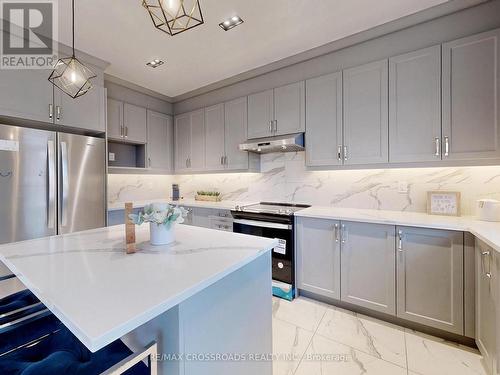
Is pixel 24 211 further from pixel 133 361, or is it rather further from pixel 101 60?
pixel 133 361

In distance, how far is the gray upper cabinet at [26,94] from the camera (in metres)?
2.10

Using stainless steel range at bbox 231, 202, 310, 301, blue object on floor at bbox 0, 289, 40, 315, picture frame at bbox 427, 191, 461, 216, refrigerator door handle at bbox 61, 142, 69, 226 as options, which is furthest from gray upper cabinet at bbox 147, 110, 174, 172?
picture frame at bbox 427, 191, 461, 216

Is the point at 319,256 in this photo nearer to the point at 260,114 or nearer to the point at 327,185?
the point at 327,185

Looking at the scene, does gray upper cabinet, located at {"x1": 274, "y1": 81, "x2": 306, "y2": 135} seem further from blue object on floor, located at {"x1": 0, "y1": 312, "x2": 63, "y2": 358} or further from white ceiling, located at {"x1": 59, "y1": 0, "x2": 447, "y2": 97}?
blue object on floor, located at {"x1": 0, "y1": 312, "x2": 63, "y2": 358}

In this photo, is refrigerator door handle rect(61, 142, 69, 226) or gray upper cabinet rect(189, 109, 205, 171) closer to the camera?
refrigerator door handle rect(61, 142, 69, 226)

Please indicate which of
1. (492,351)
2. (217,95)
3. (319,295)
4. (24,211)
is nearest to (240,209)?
(319,295)

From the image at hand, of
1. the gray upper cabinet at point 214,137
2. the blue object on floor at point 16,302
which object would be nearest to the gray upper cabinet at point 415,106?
the gray upper cabinet at point 214,137

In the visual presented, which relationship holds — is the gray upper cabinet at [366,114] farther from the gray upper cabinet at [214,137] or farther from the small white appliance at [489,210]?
the gray upper cabinet at [214,137]

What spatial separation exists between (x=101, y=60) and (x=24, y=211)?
179 cm

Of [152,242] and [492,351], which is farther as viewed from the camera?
[492,351]

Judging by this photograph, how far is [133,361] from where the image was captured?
0.72 metres

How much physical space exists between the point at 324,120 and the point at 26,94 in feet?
9.63
